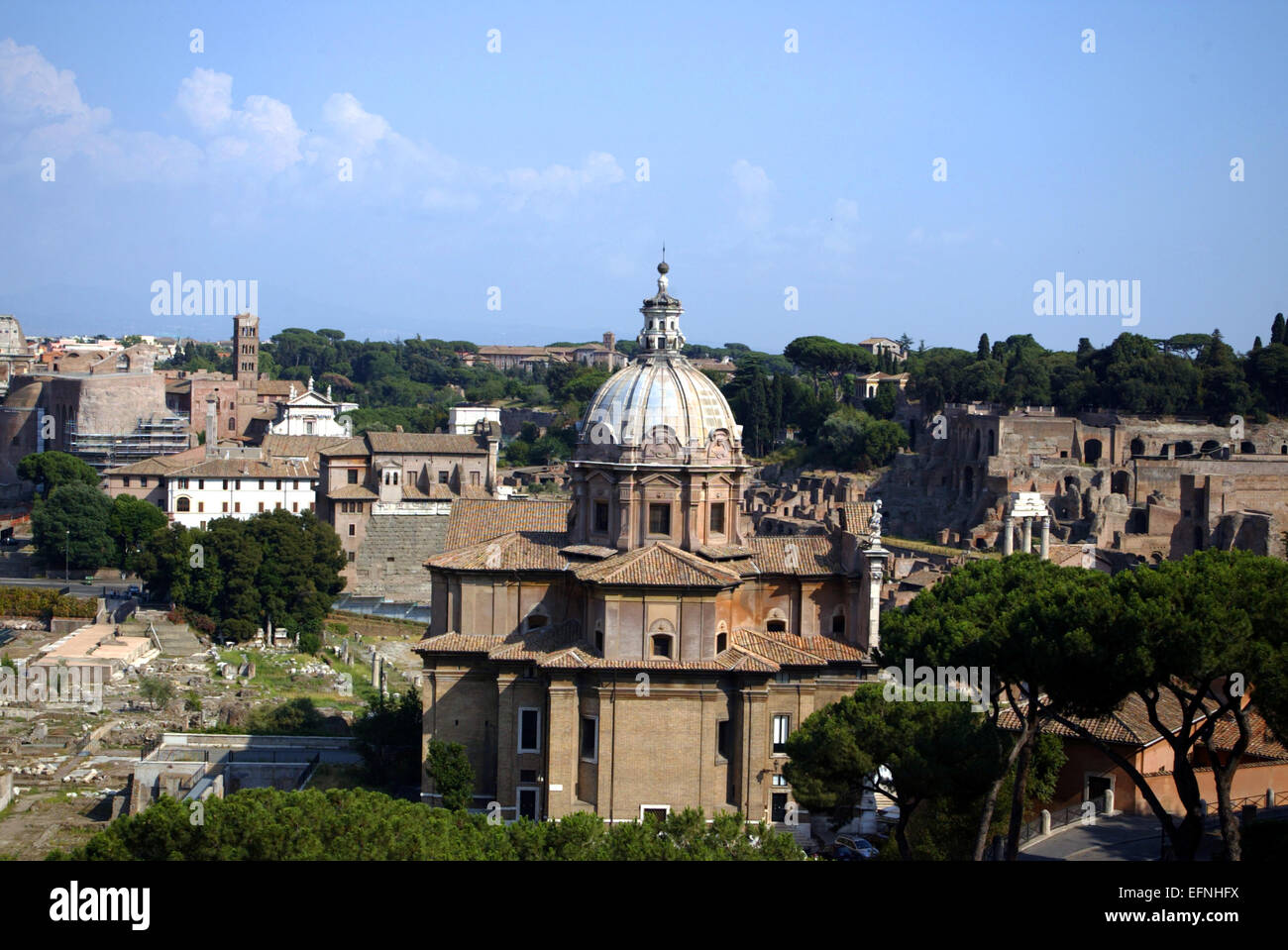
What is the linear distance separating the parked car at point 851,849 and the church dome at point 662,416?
7.08m

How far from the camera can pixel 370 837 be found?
1683 cm

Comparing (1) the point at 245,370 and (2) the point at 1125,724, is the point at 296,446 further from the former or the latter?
(2) the point at 1125,724

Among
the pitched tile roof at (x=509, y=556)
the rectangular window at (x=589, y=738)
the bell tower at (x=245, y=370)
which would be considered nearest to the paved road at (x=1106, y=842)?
the rectangular window at (x=589, y=738)

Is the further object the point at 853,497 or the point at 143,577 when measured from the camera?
the point at 853,497

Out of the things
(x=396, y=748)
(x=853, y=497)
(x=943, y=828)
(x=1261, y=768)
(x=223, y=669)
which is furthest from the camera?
(x=853, y=497)

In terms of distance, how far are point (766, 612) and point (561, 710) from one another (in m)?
4.52

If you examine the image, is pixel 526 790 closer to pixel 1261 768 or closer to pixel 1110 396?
pixel 1261 768

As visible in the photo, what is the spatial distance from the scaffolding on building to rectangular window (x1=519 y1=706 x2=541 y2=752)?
4896 centimetres

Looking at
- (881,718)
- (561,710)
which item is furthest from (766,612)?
(881,718)

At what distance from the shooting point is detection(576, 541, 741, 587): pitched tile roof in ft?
81.5

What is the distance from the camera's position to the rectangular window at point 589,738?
82.5 feet

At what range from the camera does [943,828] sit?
70.2ft

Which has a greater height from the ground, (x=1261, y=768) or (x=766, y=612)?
(x=766, y=612)
